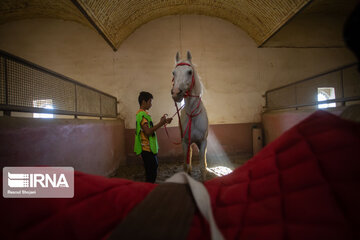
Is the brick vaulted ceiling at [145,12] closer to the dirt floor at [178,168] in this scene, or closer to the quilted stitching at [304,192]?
the dirt floor at [178,168]

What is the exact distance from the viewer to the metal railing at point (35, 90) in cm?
129

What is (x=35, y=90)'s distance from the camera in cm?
162

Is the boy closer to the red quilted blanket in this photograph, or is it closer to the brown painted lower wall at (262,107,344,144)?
the red quilted blanket

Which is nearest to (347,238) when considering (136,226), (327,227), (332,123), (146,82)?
(327,227)

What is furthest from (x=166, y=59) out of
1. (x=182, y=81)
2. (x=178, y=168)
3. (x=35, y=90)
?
(x=35, y=90)

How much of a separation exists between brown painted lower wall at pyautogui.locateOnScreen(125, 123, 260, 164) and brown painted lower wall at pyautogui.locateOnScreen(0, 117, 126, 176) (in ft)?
2.90

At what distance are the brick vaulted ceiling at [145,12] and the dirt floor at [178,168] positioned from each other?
3.43m

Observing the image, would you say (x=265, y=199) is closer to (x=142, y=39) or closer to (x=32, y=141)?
(x=32, y=141)

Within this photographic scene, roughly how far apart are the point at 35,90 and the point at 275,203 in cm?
236

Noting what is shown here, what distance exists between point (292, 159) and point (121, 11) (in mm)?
4436

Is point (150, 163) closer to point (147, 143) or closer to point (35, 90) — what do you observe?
point (147, 143)

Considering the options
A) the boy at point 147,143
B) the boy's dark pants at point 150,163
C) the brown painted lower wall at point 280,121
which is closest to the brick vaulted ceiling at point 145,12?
the brown painted lower wall at point 280,121

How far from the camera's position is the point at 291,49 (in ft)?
14.9

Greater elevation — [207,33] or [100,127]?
[207,33]
